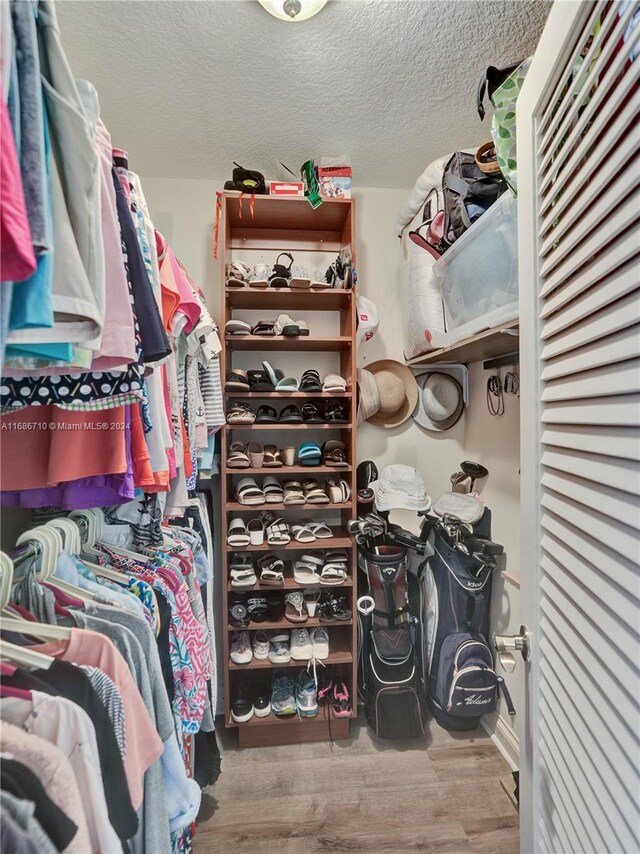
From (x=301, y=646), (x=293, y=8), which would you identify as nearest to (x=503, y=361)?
(x=293, y=8)

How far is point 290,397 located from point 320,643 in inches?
44.6

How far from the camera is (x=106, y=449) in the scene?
0.82 m

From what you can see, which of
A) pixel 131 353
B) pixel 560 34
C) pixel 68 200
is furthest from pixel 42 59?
pixel 560 34

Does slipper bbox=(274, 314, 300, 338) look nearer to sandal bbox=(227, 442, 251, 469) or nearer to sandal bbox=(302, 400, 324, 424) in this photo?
sandal bbox=(302, 400, 324, 424)

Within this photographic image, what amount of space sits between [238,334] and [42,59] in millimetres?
1319

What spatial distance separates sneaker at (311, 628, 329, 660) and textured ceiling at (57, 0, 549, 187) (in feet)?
7.27

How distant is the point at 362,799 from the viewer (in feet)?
5.11

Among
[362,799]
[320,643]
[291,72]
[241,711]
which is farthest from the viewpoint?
[320,643]

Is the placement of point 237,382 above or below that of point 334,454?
above

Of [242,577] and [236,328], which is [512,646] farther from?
[236,328]

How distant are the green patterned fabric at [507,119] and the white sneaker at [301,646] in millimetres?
1893

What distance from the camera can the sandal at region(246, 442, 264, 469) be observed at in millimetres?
1898

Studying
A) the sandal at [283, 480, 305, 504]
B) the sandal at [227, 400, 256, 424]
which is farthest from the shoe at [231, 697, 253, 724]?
the sandal at [227, 400, 256, 424]

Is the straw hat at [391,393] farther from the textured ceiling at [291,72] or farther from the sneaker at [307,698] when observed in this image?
the sneaker at [307,698]
